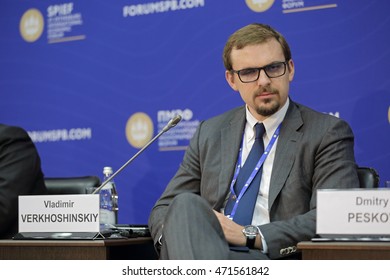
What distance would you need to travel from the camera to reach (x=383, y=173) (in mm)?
3027

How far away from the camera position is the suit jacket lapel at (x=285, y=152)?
8.08 ft

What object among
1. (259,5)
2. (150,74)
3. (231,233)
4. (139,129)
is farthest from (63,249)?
(259,5)

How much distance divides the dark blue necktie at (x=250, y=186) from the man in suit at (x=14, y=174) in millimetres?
884

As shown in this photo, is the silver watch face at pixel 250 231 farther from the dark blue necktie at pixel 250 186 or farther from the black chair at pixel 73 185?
the black chair at pixel 73 185

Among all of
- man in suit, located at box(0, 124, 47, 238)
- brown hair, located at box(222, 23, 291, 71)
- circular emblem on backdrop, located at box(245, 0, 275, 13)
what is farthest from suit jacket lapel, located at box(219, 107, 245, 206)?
man in suit, located at box(0, 124, 47, 238)

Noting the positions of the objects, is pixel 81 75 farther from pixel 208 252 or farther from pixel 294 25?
pixel 208 252

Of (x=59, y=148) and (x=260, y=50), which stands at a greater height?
(x=260, y=50)

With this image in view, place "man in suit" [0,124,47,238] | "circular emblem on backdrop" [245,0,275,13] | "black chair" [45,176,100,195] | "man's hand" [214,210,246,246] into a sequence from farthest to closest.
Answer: "circular emblem on backdrop" [245,0,275,13], "black chair" [45,176,100,195], "man in suit" [0,124,47,238], "man's hand" [214,210,246,246]

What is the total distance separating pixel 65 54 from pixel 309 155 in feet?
6.32

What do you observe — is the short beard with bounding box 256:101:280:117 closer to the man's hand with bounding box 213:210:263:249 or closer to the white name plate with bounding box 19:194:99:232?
the man's hand with bounding box 213:210:263:249

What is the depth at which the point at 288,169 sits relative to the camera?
2.48 metres

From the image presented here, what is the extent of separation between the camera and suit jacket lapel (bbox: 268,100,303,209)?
246 cm

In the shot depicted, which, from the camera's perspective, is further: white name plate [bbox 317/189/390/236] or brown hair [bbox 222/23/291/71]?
brown hair [bbox 222/23/291/71]
